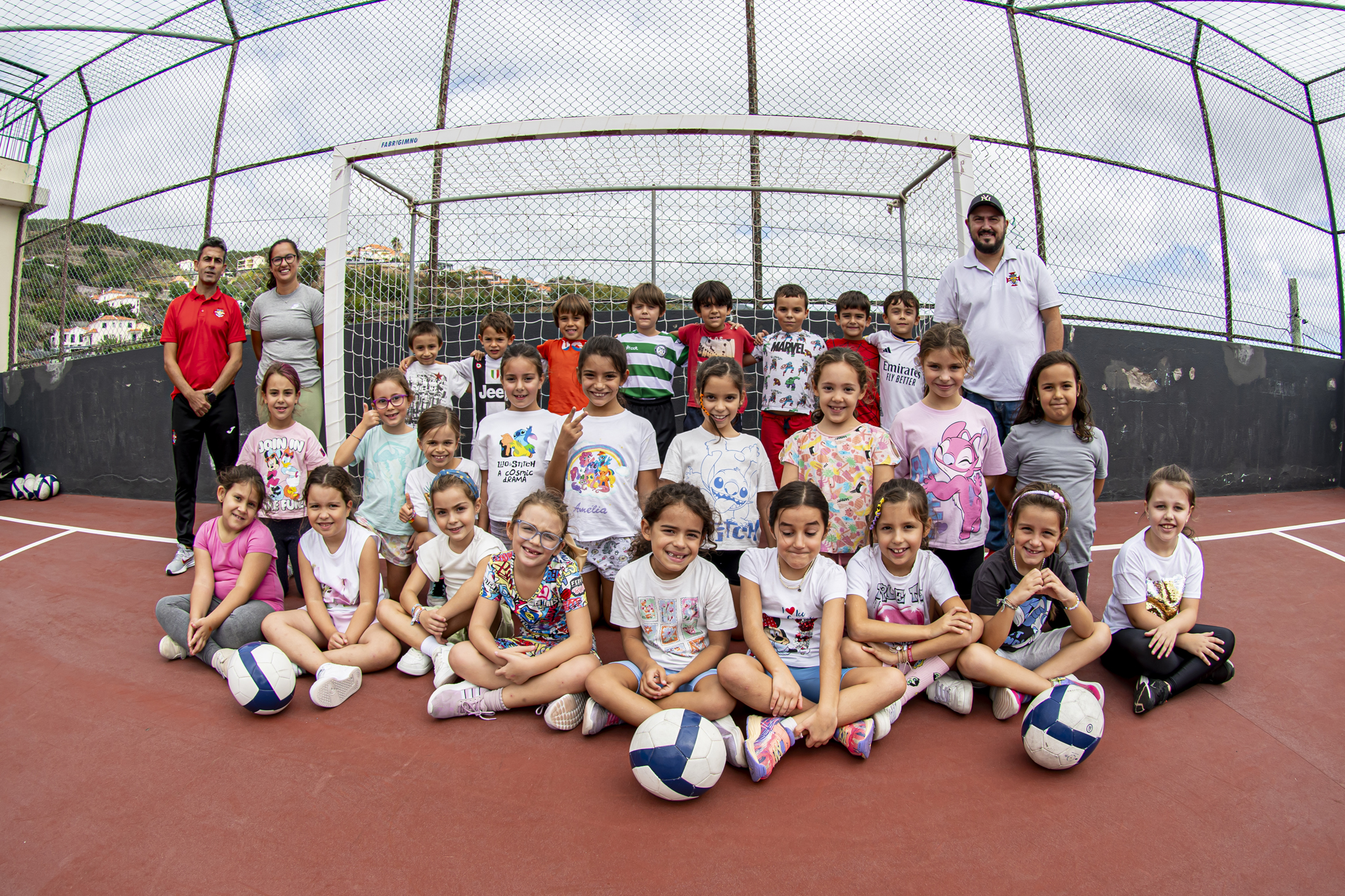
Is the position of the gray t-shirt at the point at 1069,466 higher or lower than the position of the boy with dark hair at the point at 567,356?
lower

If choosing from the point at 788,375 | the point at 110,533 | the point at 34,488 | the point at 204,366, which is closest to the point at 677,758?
the point at 788,375

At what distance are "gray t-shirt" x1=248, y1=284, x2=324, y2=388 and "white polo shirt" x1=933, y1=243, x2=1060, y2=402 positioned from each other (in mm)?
3734

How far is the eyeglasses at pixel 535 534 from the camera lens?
7.80 ft

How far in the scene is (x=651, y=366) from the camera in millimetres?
3838

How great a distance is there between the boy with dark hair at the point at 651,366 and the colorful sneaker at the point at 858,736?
1.98 metres

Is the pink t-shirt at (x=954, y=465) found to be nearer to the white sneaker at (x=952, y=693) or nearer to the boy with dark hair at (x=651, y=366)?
the white sneaker at (x=952, y=693)

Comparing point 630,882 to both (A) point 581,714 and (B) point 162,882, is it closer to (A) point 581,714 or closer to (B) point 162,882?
(A) point 581,714

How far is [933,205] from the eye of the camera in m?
5.02

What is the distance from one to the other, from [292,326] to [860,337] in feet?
11.1

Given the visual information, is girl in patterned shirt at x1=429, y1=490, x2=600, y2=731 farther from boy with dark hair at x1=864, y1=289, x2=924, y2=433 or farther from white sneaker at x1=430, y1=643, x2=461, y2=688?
boy with dark hair at x1=864, y1=289, x2=924, y2=433

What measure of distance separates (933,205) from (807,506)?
368 cm

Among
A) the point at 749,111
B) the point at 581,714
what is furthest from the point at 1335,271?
the point at 581,714

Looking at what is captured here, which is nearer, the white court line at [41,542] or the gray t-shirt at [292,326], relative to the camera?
the gray t-shirt at [292,326]

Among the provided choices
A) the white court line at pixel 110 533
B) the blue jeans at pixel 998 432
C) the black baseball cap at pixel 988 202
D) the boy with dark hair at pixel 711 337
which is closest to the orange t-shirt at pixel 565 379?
the boy with dark hair at pixel 711 337
